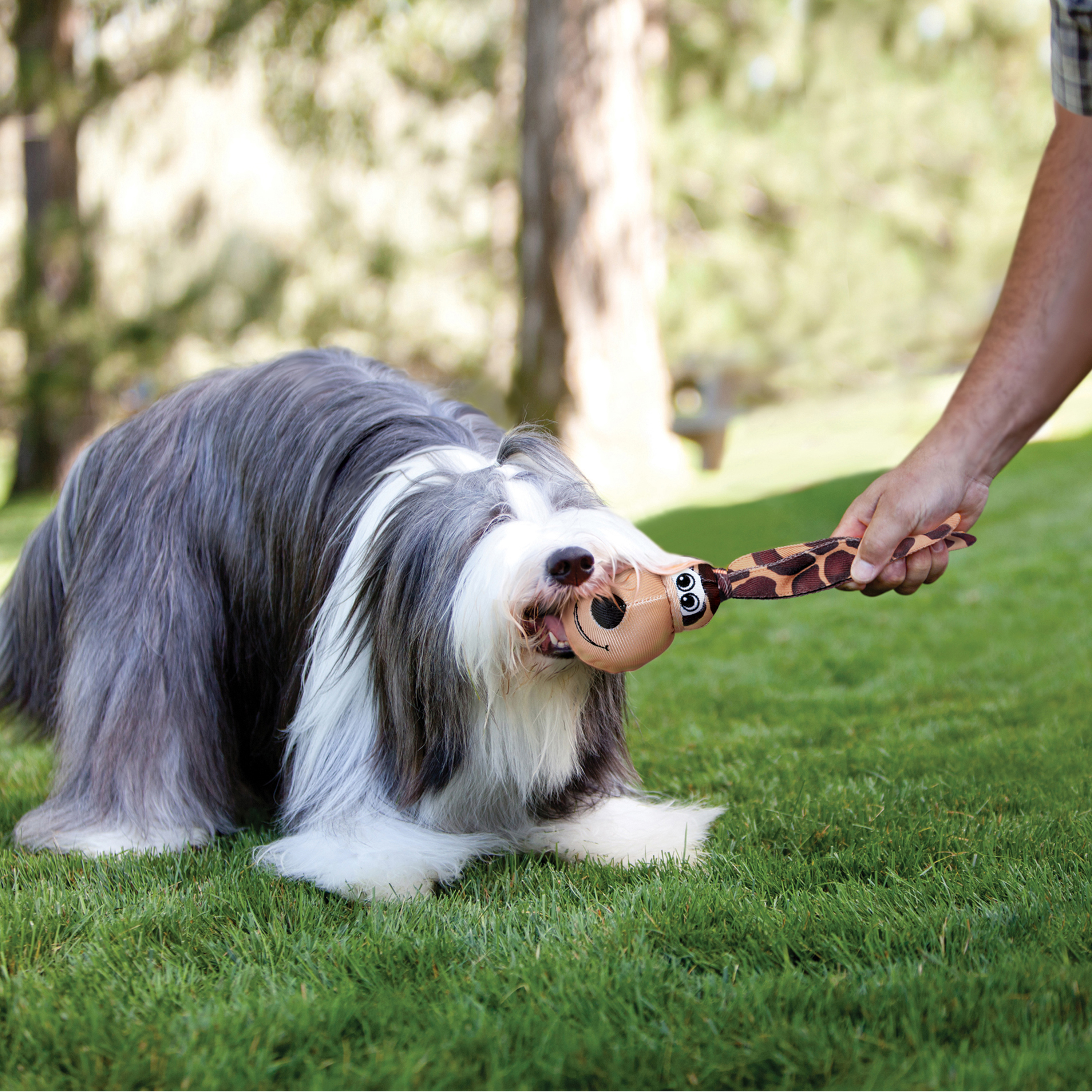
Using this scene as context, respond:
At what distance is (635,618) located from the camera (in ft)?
7.51

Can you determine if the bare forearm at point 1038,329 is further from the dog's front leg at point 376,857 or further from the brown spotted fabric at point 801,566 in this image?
→ the dog's front leg at point 376,857

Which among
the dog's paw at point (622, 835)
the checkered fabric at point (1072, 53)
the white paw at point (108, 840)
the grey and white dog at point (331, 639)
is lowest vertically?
the white paw at point (108, 840)

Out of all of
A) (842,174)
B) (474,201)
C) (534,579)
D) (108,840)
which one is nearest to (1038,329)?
(534,579)

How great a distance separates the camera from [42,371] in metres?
11.5

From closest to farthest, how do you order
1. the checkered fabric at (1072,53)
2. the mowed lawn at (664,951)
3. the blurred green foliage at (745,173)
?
the mowed lawn at (664,951) → the checkered fabric at (1072,53) → the blurred green foliage at (745,173)

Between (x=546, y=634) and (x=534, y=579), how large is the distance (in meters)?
0.14

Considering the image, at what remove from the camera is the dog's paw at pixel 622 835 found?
2641 mm

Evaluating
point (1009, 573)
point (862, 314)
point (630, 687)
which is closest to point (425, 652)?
point (630, 687)

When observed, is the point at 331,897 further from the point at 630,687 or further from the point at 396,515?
the point at 630,687

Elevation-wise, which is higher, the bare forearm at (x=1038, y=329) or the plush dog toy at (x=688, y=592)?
the bare forearm at (x=1038, y=329)

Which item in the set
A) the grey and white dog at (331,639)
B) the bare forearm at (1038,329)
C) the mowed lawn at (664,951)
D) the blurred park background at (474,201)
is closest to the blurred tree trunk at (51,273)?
the blurred park background at (474,201)

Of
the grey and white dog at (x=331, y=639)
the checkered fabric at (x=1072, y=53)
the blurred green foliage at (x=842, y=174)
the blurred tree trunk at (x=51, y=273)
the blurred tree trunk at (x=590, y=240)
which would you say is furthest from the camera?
the blurred green foliage at (x=842, y=174)

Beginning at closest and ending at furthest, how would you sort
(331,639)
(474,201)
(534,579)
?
1. (534,579)
2. (331,639)
3. (474,201)

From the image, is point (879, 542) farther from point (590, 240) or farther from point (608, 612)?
point (590, 240)
